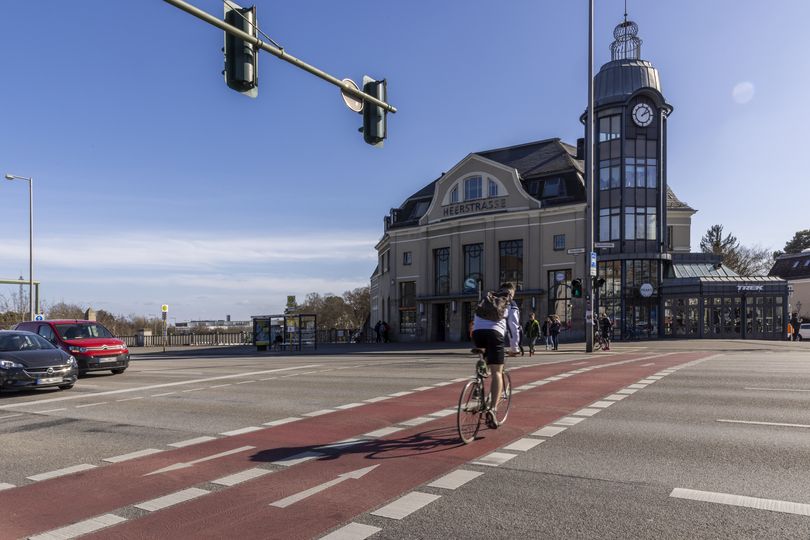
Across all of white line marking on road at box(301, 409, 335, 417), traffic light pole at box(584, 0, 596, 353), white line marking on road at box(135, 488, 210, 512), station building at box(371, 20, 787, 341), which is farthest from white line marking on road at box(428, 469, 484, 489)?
station building at box(371, 20, 787, 341)

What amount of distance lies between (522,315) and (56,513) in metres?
35.9

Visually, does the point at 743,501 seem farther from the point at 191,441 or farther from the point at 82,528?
the point at 191,441

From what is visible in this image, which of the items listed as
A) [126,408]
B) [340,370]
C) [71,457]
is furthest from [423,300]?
[71,457]

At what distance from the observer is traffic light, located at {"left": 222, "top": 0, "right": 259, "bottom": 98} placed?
8336 millimetres

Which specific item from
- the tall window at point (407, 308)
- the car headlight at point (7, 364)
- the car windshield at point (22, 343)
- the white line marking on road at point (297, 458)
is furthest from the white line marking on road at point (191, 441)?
the tall window at point (407, 308)

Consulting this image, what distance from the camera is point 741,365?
Answer: 17.2 m

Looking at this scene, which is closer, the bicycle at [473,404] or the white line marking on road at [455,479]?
the white line marking on road at [455,479]

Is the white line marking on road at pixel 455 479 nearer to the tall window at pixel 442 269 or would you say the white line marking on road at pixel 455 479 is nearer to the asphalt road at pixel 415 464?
the asphalt road at pixel 415 464

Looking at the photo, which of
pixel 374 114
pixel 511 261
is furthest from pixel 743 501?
pixel 511 261

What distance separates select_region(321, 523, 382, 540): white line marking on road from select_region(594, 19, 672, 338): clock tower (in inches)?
1427

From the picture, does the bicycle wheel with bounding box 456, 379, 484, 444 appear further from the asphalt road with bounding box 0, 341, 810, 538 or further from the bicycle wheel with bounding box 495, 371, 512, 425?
the bicycle wheel with bounding box 495, 371, 512, 425

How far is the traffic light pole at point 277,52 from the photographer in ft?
25.2

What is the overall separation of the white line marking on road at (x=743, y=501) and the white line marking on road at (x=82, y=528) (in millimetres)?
4593

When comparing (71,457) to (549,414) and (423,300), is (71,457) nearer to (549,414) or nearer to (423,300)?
(549,414)
